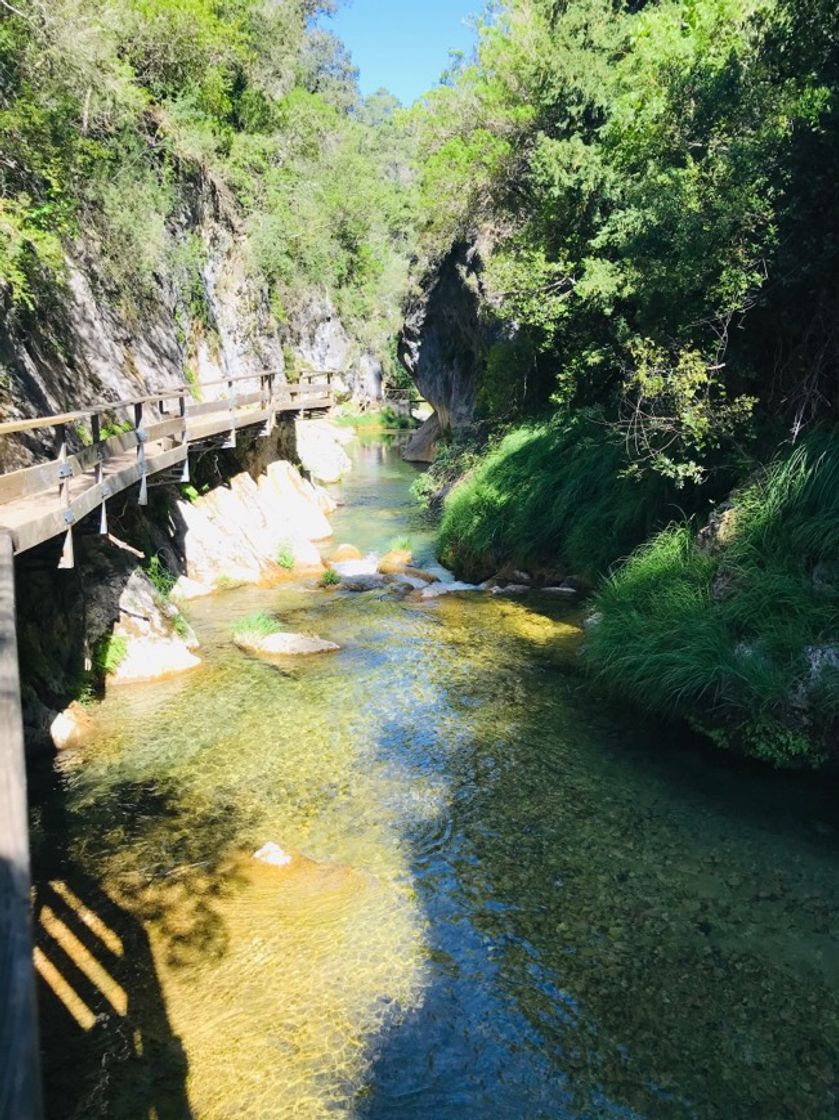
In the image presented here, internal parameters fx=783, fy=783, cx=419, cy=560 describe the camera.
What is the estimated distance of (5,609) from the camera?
4.04m

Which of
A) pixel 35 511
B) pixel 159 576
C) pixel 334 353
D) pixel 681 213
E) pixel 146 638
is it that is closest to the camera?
pixel 35 511

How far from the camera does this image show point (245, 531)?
1744cm

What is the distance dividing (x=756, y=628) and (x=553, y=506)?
7384 millimetres

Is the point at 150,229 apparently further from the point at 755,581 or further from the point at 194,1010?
the point at 194,1010

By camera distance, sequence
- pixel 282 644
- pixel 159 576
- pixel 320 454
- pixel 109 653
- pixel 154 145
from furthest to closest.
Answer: pixel 320 454 < pixel 154 145 < pixel 159 576 < pixel 282 644 < pixel 109 653

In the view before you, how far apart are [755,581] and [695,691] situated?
1.50 meters

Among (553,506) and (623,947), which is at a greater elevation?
(553,506)

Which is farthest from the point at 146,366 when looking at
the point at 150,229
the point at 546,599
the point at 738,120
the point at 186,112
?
the point at 738,120

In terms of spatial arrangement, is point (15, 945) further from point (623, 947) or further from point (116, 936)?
point (623, 947)

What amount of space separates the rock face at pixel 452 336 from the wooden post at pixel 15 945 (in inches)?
861

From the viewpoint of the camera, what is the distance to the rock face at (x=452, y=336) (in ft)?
79.3

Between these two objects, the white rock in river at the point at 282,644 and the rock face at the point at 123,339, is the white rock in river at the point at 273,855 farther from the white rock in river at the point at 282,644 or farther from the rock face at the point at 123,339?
the rock face at the point at 123,339

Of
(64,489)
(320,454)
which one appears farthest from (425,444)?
(64,489)

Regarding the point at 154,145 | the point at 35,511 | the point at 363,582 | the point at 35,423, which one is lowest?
the point at 363,582
